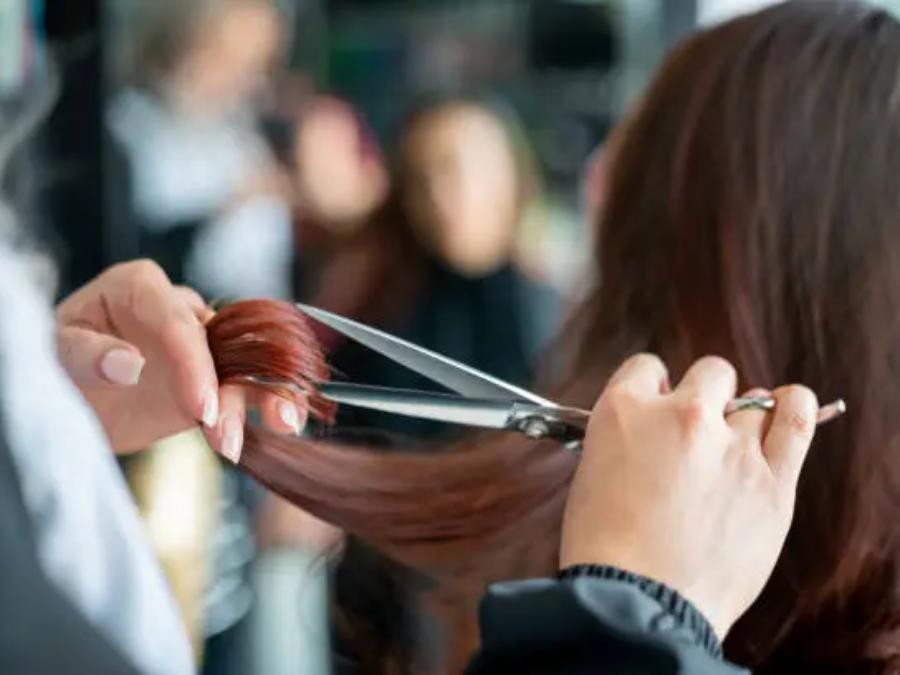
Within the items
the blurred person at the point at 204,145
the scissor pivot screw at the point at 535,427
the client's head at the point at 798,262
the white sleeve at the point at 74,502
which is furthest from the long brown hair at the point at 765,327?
the blurred person at the point at 204,145

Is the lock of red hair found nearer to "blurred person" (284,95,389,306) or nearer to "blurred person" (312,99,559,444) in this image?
"blurred person" (312,99,559,444)

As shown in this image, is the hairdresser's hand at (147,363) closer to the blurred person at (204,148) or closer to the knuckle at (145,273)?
the knuckle at (145,273)

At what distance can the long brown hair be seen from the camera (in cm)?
68

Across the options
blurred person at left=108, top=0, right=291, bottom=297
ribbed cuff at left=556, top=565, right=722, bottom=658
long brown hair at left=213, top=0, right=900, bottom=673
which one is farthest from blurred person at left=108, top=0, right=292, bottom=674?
ribbed cuff at left=556, top=565, right=722, bottom=658

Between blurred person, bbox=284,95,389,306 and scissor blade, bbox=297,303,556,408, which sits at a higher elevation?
scissor blade, bbox=297,303,556,408

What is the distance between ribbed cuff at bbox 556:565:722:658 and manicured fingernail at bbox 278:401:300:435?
0.15 m

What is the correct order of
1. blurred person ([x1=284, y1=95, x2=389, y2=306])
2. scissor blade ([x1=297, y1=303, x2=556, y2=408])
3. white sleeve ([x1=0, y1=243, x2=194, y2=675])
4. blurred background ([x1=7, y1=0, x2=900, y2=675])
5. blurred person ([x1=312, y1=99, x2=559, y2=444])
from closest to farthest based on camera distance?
white sleeve ([x1=0, y1=243, x2=194, y2=675])
scissor blade ([x1=297, y1=303, x2=556, y2=408])
blurred background ([x1=7, y1=0, x2=900, y2=675])
blurred person ([x1=312, y1=99, x2=559, y2=444])
blurred person ([x1=284, y1=95, x2=389, y2=306])

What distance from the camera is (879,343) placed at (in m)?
0.69

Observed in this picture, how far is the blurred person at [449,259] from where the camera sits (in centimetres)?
173

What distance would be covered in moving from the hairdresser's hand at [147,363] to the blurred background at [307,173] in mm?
130

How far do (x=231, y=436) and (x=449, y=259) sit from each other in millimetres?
1196

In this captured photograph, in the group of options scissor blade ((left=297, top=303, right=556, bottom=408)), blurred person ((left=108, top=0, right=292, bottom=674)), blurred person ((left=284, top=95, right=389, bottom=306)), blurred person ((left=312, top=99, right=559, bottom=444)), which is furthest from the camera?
blurred person ((left=284, top=95, right=389, bottom=306))

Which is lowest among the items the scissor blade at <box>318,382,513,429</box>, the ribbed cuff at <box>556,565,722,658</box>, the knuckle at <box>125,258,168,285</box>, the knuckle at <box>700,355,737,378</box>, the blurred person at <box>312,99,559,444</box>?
the blurred person at <box>312,99,559,444</box>

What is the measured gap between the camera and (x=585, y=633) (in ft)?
1.52
